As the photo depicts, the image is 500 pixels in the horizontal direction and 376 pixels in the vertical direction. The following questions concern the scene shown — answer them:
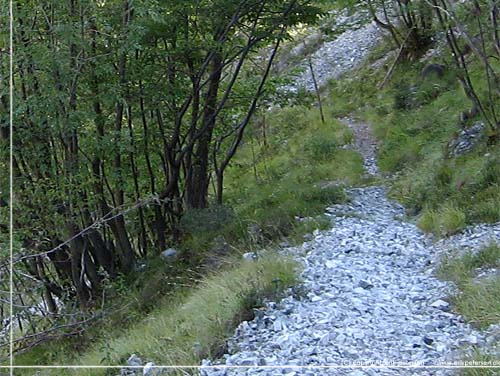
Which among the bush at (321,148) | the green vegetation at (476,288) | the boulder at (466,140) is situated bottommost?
the bush at (321,148)

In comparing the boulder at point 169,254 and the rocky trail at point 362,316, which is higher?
the rocky trail at point 362,316

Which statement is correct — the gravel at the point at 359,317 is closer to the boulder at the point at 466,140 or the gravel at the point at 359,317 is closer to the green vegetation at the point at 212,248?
the green vegetation at the point at 212,248

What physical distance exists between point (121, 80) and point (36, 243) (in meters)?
2.54

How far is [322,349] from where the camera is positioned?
15.5 feet

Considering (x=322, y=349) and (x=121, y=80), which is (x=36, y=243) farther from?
(x=322, y=349)

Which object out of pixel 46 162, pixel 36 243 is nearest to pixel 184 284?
pixel 36 243

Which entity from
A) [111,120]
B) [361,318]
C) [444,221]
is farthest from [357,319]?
[111,120]

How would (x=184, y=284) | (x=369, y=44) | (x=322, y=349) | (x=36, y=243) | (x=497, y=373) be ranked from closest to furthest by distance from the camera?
(x=497, y=373) < (x=322, y=349) < (x=36, y=243) < (x=184, y=284) < (x=369, y=44)

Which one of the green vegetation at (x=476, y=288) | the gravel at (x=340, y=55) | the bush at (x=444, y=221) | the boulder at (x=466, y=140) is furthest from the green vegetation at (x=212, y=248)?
the gravel at (x=340, y=55)

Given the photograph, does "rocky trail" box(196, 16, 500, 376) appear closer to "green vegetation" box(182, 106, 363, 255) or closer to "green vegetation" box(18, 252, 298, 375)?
"green vegetation" box(18, 252, 298, 375)

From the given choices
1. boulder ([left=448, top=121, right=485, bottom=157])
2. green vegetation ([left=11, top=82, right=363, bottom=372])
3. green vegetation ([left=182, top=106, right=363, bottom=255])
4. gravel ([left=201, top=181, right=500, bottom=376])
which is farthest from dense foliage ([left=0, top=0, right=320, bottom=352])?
boulder ([left=448, top=121, right=485, bottom=157])

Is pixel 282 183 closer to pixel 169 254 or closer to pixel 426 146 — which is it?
pixel 426 146

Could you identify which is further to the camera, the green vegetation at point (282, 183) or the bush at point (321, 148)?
the bush at point (321, 148)

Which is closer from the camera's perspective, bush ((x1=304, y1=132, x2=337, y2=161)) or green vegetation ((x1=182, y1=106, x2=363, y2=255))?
green vegetation ((x1=182, y1=106, x2=363, y2=255))
